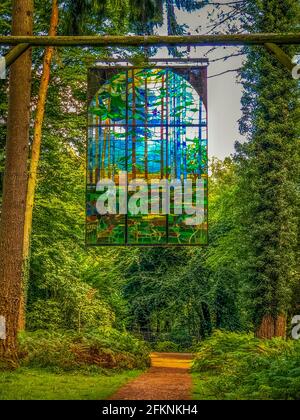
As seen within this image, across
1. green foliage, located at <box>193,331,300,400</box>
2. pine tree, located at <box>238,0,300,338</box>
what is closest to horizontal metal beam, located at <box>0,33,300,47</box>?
green foliage, located at <box>193,331,300,400</box>

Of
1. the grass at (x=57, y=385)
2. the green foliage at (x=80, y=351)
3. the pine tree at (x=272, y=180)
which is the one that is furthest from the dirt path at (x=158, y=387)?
the pine tree at (x=272, y=180)

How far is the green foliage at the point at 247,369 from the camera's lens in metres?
9.00

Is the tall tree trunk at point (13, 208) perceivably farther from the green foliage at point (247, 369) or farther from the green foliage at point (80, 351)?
the green foliage at point (247, 369)

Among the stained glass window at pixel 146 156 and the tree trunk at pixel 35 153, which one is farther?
the tree trunk at pixel 35 153

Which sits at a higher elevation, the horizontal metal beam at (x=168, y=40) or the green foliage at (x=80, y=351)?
A: the horizontal metal beam at (x=168, y=40)

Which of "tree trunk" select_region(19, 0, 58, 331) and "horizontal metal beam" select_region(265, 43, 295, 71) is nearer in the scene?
"horizontal metal beam" select_region(265, 43, 295, 71)

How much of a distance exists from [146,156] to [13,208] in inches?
104

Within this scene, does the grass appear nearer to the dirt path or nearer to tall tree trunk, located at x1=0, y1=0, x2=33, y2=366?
the dirt path

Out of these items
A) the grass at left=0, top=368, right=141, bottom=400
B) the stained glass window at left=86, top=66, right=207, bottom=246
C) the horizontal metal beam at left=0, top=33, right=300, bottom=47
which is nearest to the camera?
the grass at left=0, top=368, right=141, bottom=400

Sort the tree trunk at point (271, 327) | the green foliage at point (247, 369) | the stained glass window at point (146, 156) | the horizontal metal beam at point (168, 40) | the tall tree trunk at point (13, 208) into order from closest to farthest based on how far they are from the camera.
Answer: the green foliage at point (247, 369) < the horizontal metal beam at point (168, 40) < the tall tree trunk at point (13, 208) < the stained glass window at point (146, 156) < the tree trunk at point (271, 327)

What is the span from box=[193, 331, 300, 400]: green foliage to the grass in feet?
4.86

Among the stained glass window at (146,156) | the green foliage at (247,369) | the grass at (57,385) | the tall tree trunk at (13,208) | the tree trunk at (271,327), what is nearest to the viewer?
the green foliage at (247,369)

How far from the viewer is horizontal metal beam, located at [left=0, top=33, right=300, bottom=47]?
9.58 metres

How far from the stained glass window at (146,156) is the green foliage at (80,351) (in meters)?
2.31
